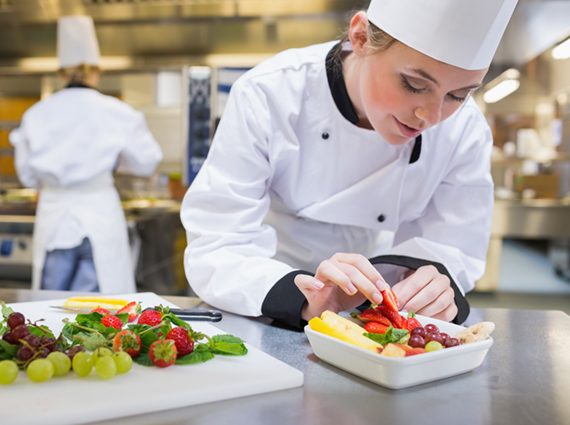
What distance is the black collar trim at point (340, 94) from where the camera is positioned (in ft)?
4.25

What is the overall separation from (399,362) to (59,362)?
39 cm

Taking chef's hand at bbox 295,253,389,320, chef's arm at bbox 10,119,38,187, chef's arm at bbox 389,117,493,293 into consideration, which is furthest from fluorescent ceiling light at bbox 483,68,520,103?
chef's hand at bbox 295,253,389,320

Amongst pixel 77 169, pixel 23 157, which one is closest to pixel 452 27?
pixel 77 169

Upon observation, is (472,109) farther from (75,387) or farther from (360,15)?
(75,387)

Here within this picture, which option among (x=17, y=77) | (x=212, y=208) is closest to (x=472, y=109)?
(x=212, y=208)

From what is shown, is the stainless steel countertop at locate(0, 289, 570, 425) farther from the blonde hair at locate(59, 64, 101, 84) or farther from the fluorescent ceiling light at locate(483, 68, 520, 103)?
the fluorescent ceiling light at locate(483, 68, 520, 103)

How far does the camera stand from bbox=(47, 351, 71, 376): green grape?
0.71 m

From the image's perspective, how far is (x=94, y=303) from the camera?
1.09 metres

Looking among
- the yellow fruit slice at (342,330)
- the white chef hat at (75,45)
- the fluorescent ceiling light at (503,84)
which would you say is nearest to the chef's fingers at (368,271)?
the yellow fruit slice at (342,330)

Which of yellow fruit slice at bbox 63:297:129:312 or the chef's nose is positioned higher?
the chef's nose

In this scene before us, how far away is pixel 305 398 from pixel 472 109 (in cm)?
89

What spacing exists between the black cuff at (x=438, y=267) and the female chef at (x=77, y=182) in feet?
7.27

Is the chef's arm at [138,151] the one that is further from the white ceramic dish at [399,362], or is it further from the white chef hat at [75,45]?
the white ceramic dish at [399,362]

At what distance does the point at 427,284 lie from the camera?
1.07 metres
